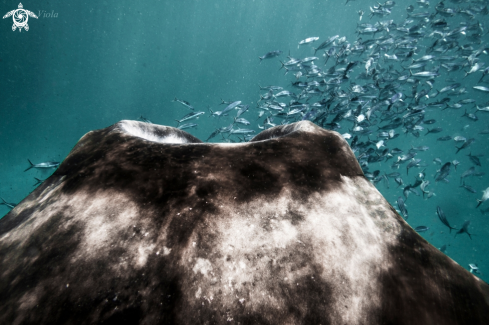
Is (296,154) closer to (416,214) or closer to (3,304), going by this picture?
(3,304)

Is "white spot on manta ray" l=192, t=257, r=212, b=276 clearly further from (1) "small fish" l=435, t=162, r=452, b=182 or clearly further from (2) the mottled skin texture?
(1) "small fish" l=435, t=162, r=452, b=182

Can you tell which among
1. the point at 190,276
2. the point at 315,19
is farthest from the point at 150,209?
the point at 315,19

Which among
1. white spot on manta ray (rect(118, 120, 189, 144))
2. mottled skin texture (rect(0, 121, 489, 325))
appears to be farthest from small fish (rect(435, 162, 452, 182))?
white spot on manta ray (rect(118, 120, 189, 144))

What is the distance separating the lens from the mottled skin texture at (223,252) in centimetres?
93

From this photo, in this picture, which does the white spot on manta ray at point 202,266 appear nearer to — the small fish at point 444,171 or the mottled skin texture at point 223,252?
the mottled skin texture at point 223,252

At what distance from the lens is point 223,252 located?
3.41 feet

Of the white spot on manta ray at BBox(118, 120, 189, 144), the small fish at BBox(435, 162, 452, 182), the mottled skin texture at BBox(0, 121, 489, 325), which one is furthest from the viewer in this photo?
the small fish at BBox(435, 162, 452, 182)

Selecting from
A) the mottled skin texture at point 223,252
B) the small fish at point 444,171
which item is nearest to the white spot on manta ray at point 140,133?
the mottled skin texture at point 223,252

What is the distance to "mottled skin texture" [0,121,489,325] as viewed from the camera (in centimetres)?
93

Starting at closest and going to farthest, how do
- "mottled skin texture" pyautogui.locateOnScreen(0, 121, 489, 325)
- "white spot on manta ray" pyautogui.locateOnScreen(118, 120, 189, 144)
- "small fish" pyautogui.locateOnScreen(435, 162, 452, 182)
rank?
"mottled skin texture" pyautogui.locateOnScreen(0, 121, 489, 325)
"white spot on manta ray" pyautogui.locateOnScreen(118, 120, 189, 144)
"small fish" pyautogui.locateOnScreen(435, 162, 452, 182)

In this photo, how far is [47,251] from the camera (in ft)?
3.66

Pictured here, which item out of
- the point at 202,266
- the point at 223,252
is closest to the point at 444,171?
the point at 223,252

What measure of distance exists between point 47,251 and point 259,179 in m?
1.25

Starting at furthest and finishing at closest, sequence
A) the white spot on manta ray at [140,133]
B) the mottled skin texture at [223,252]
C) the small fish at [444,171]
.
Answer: the small fish at [444,171]
the white spot on manta ray at [140,133]
the mottled skin texture at [223,252]
